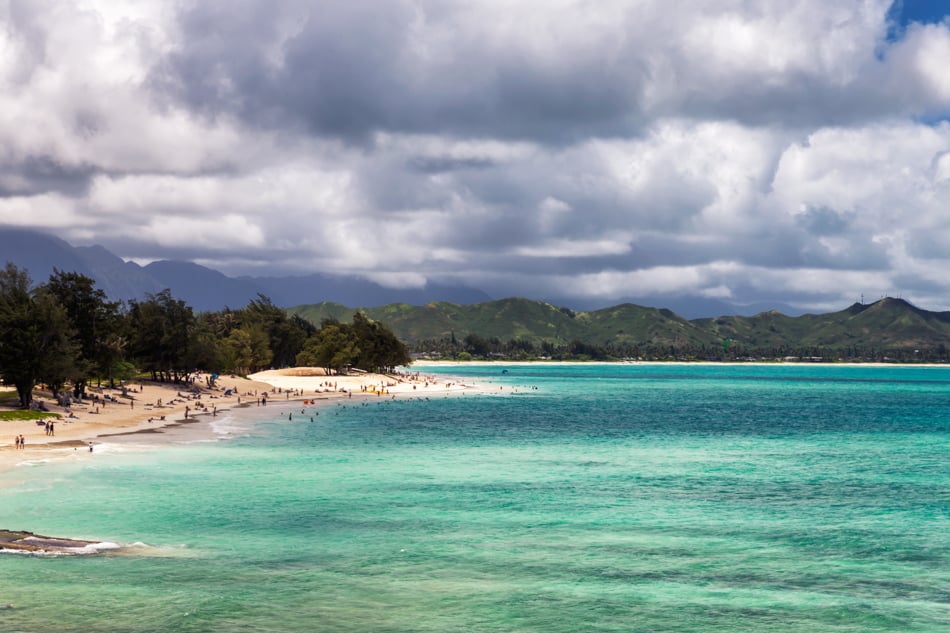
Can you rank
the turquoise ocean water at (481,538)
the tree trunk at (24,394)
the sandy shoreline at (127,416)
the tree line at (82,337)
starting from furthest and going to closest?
the tree trunk at (24,394)
the tree line at (82,337)
the sandy shoreline at (127,416)
the turquoise ocean water at (481,538)

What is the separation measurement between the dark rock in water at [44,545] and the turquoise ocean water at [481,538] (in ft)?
3.58

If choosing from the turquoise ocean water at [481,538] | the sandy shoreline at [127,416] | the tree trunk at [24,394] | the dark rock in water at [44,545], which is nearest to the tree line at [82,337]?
the tree trunk at [24,394]

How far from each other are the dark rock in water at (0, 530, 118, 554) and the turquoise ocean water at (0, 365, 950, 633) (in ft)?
3.58

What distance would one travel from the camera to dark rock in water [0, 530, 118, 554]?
3600cm

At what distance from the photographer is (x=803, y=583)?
34125 millimetres

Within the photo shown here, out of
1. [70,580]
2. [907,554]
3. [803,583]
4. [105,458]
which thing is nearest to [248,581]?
[70,580]

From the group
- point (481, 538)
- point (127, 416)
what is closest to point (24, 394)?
point (127, 416)

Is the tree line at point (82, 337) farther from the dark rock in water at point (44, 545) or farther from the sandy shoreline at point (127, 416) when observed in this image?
the dark rock in water at point (44, 545)

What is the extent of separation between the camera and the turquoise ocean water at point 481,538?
29219 mm

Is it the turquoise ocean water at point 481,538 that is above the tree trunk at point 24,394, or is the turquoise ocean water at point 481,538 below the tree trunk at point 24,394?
below

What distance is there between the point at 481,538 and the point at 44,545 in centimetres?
2089

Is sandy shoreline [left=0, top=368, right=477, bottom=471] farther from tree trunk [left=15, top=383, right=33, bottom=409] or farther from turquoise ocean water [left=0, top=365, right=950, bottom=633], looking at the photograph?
turquoise ocean water [left=0, top=365, right=950, bottom=633]

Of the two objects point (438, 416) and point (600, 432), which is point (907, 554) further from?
point (438, 416)

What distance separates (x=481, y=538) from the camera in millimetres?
42312
